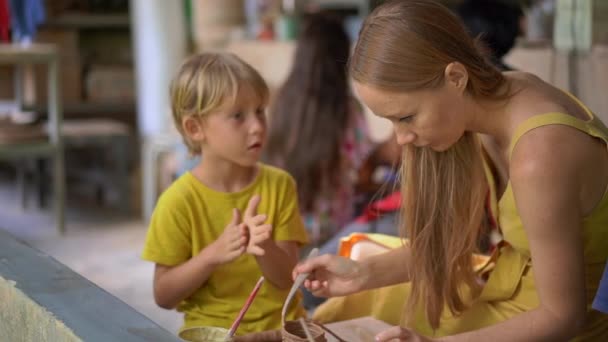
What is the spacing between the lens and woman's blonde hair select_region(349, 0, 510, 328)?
69.2 inches

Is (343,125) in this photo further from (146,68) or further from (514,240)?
(146,68)

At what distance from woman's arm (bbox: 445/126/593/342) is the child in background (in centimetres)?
207

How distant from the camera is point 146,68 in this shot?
607 cm

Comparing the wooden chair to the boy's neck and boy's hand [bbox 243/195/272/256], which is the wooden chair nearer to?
the boy's neck

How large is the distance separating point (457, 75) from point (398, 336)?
0.53 m

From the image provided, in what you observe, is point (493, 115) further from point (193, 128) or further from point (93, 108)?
point (93, 108)

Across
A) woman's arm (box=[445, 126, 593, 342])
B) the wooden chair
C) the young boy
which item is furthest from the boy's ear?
the wooden chair

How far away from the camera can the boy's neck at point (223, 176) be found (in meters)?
2.28

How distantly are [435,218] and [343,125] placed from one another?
70.8 inches

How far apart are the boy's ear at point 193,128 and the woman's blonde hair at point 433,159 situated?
0.54 m

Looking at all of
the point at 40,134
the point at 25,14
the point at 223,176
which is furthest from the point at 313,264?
the point at 25,14

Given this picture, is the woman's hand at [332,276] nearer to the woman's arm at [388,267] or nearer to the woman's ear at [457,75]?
the woman's arm at [388,267]

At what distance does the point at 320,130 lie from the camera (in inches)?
150

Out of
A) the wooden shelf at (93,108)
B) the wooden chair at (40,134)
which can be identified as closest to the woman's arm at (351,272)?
the wooden chair at (40,134)
